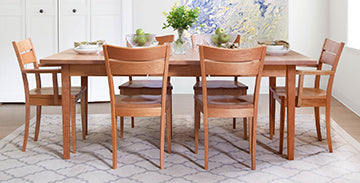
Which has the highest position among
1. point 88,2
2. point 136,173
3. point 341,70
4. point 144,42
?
point 88,2

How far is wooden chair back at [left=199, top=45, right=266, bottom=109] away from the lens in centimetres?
275

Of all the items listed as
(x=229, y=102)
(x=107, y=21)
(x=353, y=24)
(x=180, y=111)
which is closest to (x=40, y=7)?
(x=107, y=21)

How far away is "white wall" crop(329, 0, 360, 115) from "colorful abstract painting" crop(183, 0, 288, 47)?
592 millimetres

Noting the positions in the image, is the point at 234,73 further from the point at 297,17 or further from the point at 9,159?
the point at 297,17

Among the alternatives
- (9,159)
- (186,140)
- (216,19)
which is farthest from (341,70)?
(9,159)

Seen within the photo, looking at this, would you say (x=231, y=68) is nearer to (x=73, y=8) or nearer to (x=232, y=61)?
(x=232, y=61)

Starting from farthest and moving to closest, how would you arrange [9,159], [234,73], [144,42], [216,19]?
[216,19]
[144,42]
[9,159]
[234,73]

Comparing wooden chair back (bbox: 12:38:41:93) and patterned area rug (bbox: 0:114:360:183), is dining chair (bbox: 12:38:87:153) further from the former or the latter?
patterned area rug (bbox: 0:114:360:183)

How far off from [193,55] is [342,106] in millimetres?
2473

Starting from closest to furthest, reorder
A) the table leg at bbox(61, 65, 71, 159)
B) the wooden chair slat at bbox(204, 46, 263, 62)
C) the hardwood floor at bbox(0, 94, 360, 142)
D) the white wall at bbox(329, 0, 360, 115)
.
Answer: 1. the wooden chair slat at bbox(204, 46, 263, 62)
2. the table leg at bbox(61, 65, 71, 159)
3. the hardwood floor at bbox(0, 94, 360, 142)
4. the white wall at bbox(329, 0, 360, 115)

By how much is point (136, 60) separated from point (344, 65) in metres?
3.14

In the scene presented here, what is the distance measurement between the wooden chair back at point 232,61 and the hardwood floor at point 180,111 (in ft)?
4.71

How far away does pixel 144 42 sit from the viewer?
3391 millimetres

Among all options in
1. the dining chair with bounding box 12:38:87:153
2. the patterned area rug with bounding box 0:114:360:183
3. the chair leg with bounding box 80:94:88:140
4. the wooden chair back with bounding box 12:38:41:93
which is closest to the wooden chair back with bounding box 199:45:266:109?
the patterned area rug with bounding box 0:114:360:183
